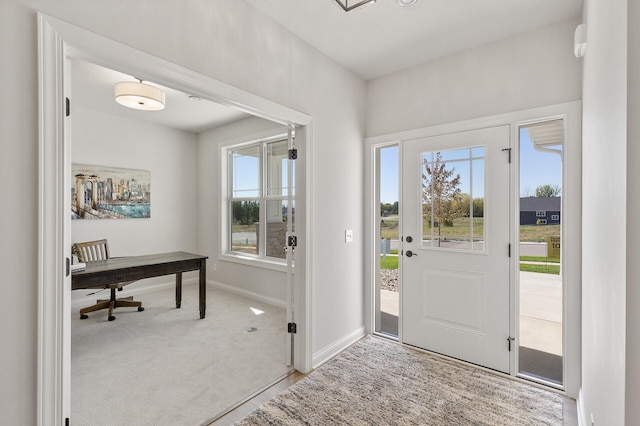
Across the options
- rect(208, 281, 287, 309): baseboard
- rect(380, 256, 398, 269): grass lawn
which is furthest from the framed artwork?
rect(380, 256, 398, 269): grass lawn

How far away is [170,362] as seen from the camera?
269 cm

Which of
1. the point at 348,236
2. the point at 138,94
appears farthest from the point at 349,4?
the point at 138,94

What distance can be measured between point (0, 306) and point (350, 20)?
102 inches

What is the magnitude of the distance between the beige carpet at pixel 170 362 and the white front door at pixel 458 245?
4.68ft

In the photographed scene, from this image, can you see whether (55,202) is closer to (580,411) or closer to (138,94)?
(138,94)

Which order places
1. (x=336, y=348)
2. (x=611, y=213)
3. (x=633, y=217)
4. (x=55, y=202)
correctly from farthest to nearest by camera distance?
(x=336, y=348) → (x=55, y=202) → (x=611, y=213) → (x=633, y=217)

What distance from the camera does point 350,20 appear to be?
229 cm

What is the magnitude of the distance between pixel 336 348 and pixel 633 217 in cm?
254

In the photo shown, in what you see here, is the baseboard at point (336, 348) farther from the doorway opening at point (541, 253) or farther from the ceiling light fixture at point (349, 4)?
the ceiling light fixture at point (349, 4)

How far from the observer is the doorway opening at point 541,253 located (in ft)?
8.37

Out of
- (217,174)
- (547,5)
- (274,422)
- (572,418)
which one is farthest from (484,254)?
(217,174)

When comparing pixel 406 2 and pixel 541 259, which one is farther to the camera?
pixel 541 259

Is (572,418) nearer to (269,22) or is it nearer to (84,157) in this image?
(269,22)

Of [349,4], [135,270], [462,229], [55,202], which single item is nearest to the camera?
[55,202]
